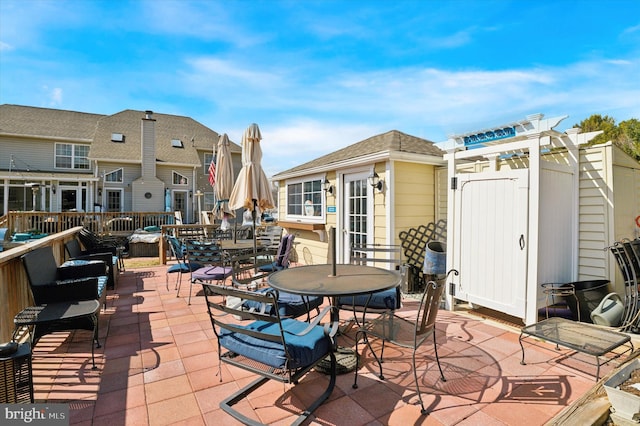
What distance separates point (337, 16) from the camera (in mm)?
6254

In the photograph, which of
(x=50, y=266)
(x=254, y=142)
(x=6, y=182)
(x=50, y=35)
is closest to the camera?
(x=50, y=266)

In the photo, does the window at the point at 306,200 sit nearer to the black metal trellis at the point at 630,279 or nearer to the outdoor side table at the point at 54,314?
the outdoor side table at the point at 54,314

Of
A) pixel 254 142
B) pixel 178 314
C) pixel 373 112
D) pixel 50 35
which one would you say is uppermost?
pixel 50 35

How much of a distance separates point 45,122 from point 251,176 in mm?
19178

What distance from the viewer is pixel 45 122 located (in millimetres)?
17266

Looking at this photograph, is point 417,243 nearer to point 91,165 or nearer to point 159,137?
point 159,137

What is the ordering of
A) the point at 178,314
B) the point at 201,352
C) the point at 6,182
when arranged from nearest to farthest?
the point at 201,352 < the point at 178,314 < the point at 6,182

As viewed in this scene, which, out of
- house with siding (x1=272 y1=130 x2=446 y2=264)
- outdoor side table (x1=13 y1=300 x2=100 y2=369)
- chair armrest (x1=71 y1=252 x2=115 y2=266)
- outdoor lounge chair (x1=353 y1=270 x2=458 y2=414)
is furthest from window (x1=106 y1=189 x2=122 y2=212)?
outdoor lounge chair (x1=353 y1=270 x2=458 y2=414)

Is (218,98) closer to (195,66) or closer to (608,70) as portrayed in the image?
(195,66)

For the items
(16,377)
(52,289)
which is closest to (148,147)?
(52,289)

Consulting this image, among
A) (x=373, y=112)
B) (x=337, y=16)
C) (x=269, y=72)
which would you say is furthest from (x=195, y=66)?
(x=373, y=112)

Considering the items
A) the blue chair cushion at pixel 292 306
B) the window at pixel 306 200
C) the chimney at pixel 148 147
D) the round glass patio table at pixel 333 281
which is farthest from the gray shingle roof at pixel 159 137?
the round glass patio table at pixel 333 281

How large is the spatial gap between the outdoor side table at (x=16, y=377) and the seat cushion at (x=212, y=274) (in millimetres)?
2797

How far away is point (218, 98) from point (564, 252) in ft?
32.9
